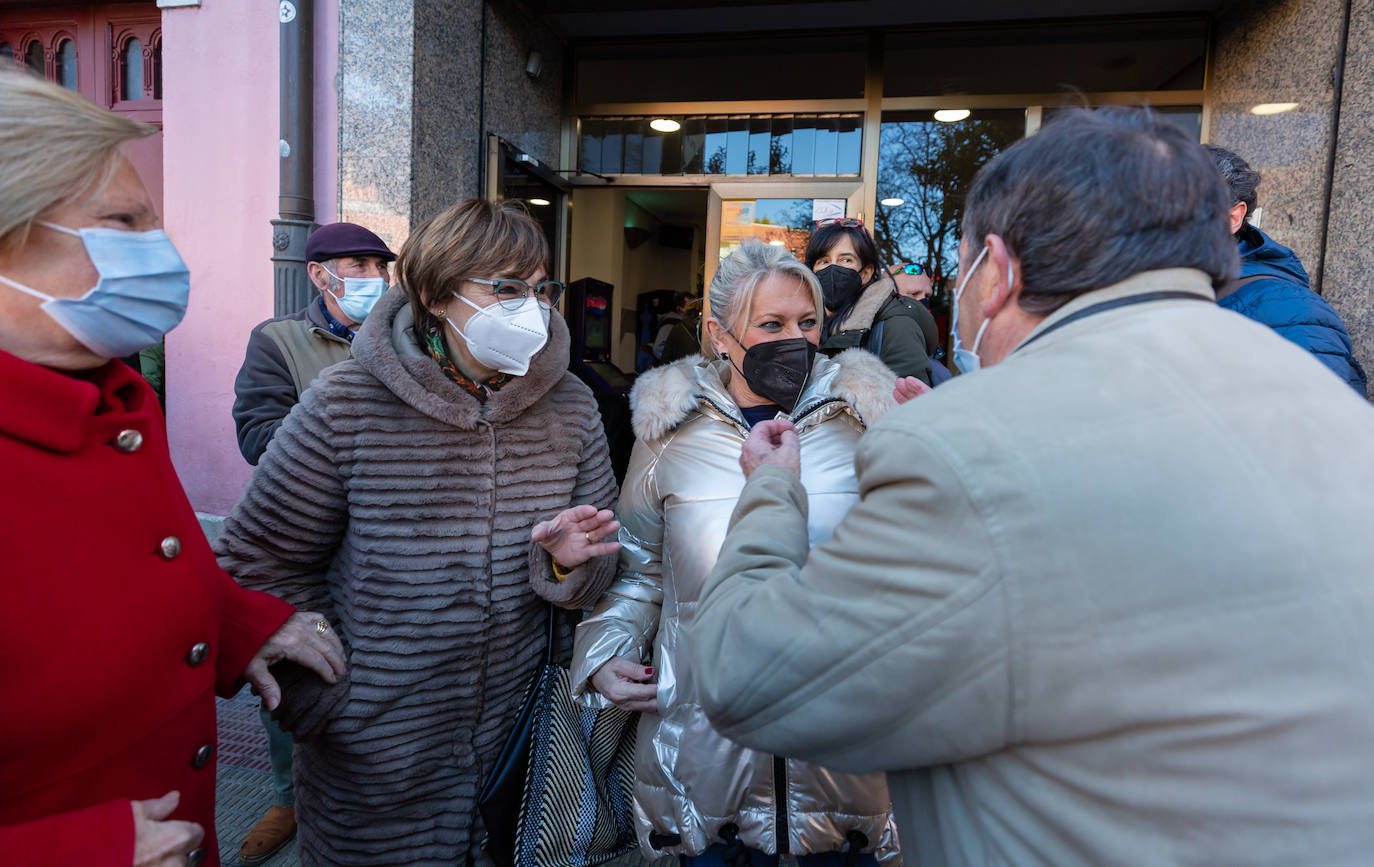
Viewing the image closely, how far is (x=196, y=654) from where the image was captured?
1.30 meters

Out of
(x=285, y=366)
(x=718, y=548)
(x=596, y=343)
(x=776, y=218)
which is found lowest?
(x=718, y=548)

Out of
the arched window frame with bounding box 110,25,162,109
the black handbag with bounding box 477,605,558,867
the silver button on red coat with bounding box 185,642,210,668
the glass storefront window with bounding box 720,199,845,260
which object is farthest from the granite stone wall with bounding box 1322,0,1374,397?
the arched window frame with bounding box 110,25,162,109

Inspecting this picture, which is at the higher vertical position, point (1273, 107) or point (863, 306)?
point (1273, 107)

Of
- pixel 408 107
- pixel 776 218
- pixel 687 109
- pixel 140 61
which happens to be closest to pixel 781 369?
pixel 408 107

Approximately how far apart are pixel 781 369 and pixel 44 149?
1561mm

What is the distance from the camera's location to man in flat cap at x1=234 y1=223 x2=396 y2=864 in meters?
2.90

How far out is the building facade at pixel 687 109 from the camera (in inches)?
183

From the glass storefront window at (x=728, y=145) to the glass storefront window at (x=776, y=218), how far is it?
0.26 m

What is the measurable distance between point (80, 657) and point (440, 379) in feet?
3.07

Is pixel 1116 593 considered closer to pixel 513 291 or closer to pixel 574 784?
pixel 574 784

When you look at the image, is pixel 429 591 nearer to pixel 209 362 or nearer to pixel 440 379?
pixel 440 379

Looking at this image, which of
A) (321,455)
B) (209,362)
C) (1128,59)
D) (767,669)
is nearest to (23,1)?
(209,362)

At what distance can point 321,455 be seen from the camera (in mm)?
1776

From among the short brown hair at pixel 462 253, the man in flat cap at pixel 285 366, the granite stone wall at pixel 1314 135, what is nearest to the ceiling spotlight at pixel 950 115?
the granite stone wall at pixel 1314 135
